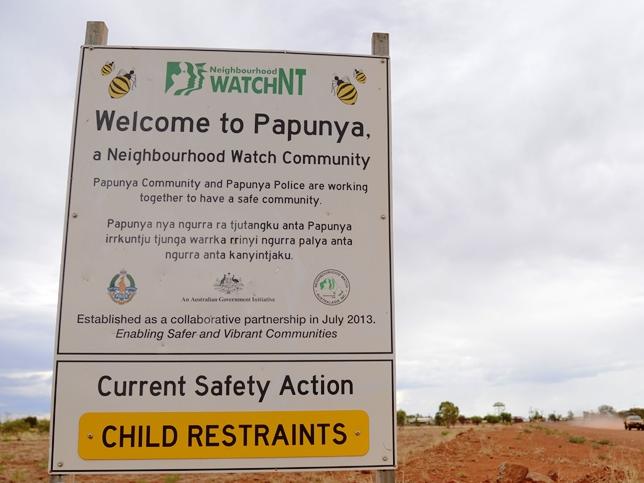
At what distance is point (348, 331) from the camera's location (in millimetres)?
4469

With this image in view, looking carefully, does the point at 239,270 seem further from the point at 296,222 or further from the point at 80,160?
the point at 80,160

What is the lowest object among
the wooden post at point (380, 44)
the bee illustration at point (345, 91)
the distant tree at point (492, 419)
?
the distant tree at point (492, 419)

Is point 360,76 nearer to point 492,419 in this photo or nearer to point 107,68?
point 107,68

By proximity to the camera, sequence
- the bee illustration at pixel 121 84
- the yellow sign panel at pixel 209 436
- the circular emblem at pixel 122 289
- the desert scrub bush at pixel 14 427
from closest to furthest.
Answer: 1. the yellow sign panel at pixel 209 436
2. the circular emblem at pixel 122 289
3. the bee illustration at pixel 121 84
4. the desert scrub bush at pixel 14 427

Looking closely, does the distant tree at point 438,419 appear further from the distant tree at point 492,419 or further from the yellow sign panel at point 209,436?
the yellow sign panel at point 209,436

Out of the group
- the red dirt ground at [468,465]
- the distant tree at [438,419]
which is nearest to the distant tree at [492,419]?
the distant tree at [438,419]

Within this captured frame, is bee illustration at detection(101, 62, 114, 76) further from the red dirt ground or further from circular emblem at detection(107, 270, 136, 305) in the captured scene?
the red dirt ground

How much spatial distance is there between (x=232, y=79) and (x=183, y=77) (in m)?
0.37

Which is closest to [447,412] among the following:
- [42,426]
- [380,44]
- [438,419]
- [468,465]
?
[438,419]

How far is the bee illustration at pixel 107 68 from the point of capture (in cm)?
492


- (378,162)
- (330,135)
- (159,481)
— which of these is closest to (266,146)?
(330,135)

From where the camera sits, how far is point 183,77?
16.2ft

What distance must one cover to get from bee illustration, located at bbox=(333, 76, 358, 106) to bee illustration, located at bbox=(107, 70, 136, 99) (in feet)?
5.00

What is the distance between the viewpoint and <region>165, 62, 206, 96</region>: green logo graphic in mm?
4887
